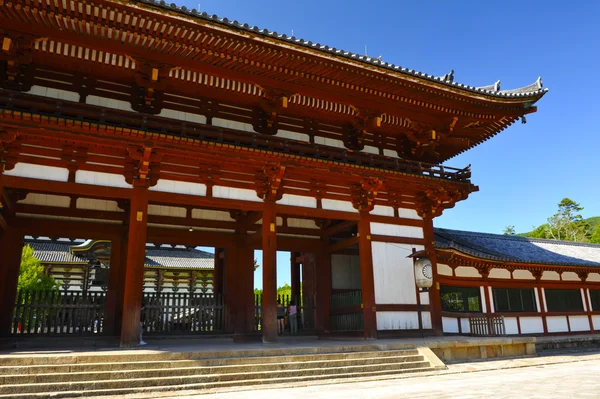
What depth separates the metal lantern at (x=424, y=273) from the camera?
42.5 ft

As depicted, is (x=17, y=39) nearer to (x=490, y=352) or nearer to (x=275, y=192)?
(x=275, y=192)

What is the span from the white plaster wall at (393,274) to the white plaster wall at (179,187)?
5484 mm

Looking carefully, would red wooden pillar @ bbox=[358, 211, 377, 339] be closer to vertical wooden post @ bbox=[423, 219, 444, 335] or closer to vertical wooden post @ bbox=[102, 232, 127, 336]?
vertical wooden post @ bbox=[423, 219, 444, 335]

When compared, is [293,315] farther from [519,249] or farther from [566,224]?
[566,224]

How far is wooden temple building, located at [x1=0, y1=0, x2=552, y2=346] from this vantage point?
982cm

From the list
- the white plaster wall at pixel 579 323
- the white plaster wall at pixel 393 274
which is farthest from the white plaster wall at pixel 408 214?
the white plaster wall at pixel 579 323

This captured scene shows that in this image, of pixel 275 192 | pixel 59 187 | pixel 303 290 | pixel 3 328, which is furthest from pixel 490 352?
pixel 3 328

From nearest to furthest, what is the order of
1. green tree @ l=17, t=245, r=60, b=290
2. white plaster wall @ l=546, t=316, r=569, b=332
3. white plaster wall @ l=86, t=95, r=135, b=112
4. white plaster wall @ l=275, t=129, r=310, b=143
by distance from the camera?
white plaster wall @ l=86, t=95, r=135, b=112 → white plaster wall @ l=275, t=129, r=310, b=143 → white plaster wall @ l=546, t=316, r=569, b=332 → green tree @ l=17, t=245, r=60, b=290

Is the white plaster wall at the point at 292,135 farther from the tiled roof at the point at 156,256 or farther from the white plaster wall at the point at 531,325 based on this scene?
the tiled roof at the point at 156,256

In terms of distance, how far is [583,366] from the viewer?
1140cm

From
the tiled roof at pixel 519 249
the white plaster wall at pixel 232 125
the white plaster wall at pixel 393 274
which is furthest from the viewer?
the tiled roof at pixel 519 249

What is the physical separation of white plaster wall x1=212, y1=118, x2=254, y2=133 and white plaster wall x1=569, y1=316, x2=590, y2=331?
1562 centimetres

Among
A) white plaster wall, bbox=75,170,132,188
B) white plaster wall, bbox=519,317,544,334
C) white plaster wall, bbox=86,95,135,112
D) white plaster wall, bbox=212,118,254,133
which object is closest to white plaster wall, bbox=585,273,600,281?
white plaster wall, bbox=519,317,544,334

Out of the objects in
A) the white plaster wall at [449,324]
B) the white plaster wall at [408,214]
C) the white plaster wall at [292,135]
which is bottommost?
the white plaster wall at [449,324]
